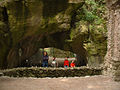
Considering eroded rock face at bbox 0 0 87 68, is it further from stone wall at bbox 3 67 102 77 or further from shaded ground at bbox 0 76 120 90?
shaded ground at bbox 0 76 120 90

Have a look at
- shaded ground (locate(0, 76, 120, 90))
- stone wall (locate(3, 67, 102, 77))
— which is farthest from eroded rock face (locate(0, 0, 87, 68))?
shaded ground (locate(0, 76, 120, 90))

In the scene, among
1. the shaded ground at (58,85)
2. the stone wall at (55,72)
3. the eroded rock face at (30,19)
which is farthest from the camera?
the stone wall at (55,72)

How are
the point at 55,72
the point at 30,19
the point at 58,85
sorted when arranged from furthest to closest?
the point at 55,72 → the point at 30,19 → the point at 58,85

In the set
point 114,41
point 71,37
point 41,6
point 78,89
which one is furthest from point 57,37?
point 78,89

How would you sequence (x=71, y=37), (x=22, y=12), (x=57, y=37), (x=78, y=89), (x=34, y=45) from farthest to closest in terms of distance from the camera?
(x=34, y=45)
(x=57, y=37)
(x=71, y=37)
(x=22, y=12)
(x=78, y=89)

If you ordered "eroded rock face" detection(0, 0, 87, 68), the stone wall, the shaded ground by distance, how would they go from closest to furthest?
the shaded ground
"eroded rock face" detection(0, 0, 87, 68)
the stone wall

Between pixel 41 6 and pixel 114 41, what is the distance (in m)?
5.16

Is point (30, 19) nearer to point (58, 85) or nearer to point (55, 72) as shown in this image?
point (55, 72)

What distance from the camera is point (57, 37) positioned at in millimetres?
13844

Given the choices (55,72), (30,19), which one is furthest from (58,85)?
(30,19)

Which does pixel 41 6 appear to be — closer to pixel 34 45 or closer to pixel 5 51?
pixel 5 51

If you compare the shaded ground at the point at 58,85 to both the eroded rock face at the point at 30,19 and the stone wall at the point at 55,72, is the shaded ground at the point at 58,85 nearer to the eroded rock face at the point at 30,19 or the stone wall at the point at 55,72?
the stone wall at the point at 55,72

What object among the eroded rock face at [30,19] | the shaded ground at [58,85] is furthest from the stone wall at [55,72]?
the shaded ground at [58,85]

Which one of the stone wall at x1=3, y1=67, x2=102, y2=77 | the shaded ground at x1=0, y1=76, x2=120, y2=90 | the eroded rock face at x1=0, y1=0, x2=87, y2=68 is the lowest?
the stone wall at x1=3, y1=67, x2=102, y2=77
